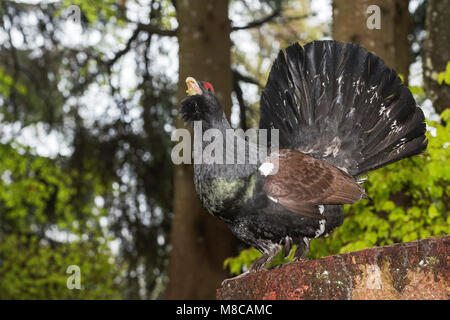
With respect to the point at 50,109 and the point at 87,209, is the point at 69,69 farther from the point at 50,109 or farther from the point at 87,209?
the point at 87,209

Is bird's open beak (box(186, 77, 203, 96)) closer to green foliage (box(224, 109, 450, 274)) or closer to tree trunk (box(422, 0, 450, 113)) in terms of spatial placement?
green foliage (box(224, 109, 450, 274))

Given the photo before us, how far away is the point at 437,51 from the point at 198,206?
3.96 metres

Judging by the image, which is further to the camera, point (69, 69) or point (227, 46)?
point (69, 69)

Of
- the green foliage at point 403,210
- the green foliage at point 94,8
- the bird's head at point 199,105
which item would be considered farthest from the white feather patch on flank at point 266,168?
the green foliage at point 94,8

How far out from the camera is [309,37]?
1345cm

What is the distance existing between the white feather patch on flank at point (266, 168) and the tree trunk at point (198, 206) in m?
4.31

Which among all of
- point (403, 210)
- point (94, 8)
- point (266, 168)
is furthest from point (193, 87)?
point (94, 8)

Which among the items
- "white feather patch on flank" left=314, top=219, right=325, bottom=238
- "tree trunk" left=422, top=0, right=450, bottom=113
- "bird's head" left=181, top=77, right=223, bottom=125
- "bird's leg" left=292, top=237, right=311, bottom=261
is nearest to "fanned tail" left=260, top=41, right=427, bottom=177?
"white feather patch on flank" left=314, top=219, right=325, bottom=238

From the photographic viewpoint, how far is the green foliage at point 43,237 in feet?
37.7

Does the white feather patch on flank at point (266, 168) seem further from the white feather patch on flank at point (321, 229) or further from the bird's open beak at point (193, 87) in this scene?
the bird's open beak at point (193, 87)

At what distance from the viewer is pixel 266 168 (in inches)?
152

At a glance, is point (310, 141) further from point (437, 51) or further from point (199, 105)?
point (437, 51)
